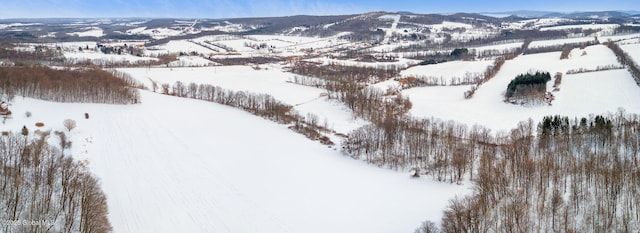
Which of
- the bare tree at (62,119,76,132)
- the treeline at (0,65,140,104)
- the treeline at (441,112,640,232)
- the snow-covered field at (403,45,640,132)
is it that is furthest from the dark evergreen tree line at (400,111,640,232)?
the treeline at (0,65,140,104)

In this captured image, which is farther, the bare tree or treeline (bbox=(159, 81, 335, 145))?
treeline (bbox=(159, 81, 335, 145))

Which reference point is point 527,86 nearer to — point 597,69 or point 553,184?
point 597,69

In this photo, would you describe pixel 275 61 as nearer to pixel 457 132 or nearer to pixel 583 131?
pixel 457 132

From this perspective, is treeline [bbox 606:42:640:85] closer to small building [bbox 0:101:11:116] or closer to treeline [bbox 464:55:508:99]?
treeline [bbox 464:55:508:99]

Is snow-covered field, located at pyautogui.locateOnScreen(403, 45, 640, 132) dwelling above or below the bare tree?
above

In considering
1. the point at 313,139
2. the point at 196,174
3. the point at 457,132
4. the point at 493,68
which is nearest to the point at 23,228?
the point at 196,174

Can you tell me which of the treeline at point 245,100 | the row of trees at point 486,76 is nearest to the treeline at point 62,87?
the treeline at point 245,100
